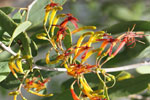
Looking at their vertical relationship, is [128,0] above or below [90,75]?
above

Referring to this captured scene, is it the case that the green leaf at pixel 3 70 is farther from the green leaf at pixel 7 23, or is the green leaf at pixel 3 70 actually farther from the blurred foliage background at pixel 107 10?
the blurred foliage background at pixel 107 10

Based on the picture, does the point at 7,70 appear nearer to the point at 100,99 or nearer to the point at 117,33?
the point at 100,99

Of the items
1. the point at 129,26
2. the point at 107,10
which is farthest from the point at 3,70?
the point at 107,10

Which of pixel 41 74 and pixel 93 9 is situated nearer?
pixel 41 74

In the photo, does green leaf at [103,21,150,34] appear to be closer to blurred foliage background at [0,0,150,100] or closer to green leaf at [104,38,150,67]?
green leaf at [104,38,150,67]

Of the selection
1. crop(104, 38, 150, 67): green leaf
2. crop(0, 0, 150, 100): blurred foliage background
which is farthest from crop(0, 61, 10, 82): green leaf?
crop(0, 0, 150, 100): blurred foliage background

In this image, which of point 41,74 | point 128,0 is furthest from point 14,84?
point 128,0
